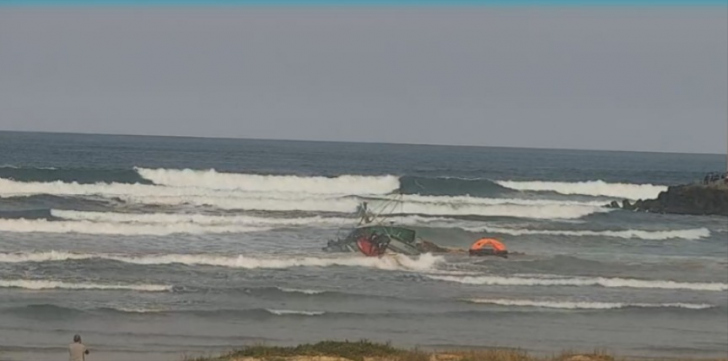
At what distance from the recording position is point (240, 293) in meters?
23.7

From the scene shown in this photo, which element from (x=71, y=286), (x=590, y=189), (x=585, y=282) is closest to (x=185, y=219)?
(x=71, y=286)

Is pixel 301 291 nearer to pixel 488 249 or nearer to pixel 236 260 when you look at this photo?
pixel 236 260

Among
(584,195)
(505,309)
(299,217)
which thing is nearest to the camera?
(505,309)

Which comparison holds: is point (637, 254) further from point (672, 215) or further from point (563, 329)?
point (672, 215)

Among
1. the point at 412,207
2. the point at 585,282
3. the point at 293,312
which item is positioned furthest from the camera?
the point at 412,207

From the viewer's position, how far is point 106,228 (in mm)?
34469

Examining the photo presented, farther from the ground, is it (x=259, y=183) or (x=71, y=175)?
(x=71, y=175)

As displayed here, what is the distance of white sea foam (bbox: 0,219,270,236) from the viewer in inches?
1337

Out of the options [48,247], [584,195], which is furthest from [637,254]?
[584,195]

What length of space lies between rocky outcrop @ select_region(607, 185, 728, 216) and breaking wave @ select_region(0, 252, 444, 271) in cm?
2462

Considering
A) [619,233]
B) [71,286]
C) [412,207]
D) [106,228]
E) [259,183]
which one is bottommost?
[71,286]

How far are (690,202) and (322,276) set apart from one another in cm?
3011

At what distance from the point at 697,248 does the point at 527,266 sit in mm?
9422

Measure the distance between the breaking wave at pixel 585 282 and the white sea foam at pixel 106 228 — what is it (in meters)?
10.8
